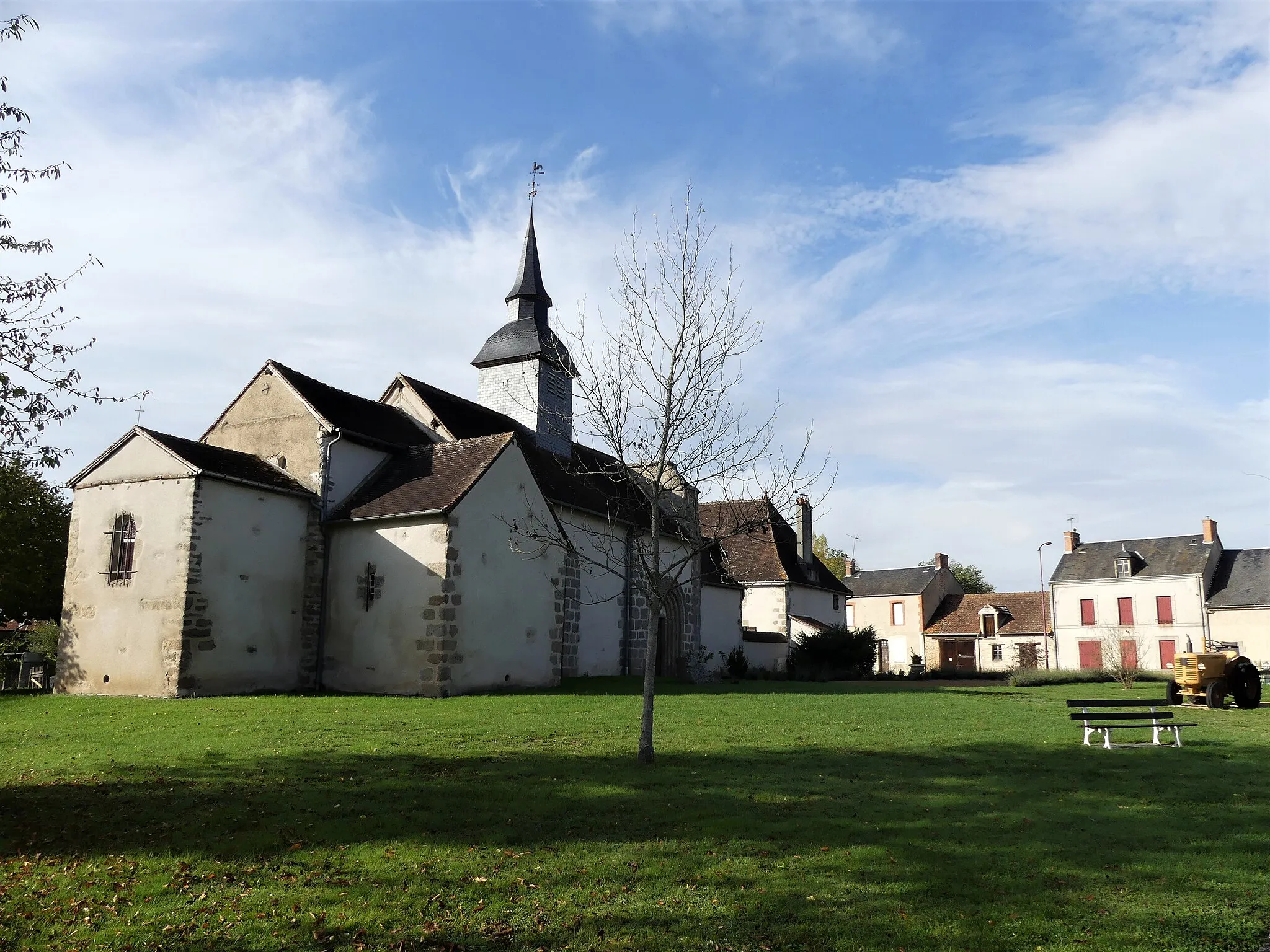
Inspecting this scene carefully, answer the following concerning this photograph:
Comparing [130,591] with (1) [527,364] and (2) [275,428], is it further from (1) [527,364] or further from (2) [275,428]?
(1) [527,364]

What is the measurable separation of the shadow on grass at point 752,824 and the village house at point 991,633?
130ft

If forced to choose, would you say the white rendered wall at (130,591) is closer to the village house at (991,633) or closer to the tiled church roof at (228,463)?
the tiled church roof at (228,463)

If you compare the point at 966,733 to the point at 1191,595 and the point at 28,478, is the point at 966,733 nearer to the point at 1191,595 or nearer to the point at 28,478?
the point at 28,478

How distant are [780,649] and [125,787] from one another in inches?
1204

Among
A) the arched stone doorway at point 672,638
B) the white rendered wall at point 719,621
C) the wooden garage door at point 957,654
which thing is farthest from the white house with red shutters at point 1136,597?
the arched stone doorway at point 672,638

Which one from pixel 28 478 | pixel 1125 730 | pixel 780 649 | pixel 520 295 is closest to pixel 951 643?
pixel 780 649

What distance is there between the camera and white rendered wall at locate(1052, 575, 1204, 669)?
1651 inches

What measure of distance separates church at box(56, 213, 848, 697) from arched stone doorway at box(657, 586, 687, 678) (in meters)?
6.75

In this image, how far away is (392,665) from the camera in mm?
18984

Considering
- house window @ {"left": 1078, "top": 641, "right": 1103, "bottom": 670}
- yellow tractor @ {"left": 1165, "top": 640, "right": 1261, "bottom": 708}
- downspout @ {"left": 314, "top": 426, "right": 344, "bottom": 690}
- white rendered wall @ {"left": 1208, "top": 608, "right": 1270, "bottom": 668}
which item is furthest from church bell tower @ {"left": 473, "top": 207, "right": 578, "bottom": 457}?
white rendered wall @ {"left": 1208, "top": 608, "right": 1270, "bottom": 668}

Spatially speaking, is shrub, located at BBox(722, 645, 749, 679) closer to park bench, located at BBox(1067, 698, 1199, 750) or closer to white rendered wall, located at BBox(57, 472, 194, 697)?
park bench, located at BBox(1067, 698, 1199, 750)

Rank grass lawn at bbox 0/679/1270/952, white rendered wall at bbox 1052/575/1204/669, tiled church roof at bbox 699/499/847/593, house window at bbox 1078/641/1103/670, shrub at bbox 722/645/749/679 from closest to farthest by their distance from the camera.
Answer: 1. grass lawn at bbox 0/679/1270/952
2. shrub at bbox 722/645/749/679
3. tiled church roof at bbox 699/499/847/593
4. white rendered wall at bbox 1052/575/1204/669
5. house window at bbox 1078/641/1103/670

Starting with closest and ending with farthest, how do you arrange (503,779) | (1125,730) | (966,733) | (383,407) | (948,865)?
(948,865), (503,779), (966,733), (1125,730), (383,407)

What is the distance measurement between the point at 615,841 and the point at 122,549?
1673cm
